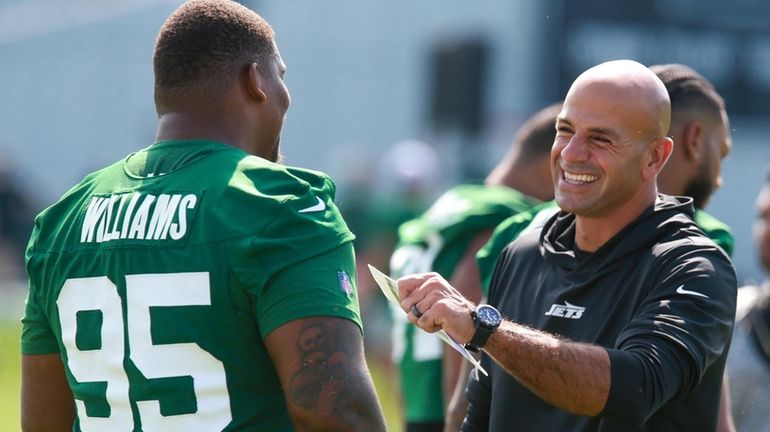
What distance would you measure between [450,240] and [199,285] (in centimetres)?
255

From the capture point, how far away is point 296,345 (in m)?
3.04

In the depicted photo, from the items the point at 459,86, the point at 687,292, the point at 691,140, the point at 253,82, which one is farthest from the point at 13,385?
the point at 687,292

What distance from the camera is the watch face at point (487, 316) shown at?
3180mm

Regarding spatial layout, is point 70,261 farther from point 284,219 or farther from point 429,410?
point 429,410

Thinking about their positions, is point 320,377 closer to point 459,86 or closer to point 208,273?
point 208,273

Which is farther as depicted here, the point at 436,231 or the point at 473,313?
the point at 436,231

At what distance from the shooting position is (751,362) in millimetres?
5262

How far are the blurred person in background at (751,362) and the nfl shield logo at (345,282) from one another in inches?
92.2

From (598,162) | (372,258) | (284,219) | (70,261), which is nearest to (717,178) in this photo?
(598,162)

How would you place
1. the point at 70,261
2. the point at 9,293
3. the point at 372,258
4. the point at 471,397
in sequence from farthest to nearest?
the point at 9,293 → the point at 372,258 → the point at 471,397 → the point at 70,261

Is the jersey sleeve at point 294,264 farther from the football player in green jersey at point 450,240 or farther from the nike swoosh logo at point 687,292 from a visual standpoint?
the football player in green jersey at point 450,240

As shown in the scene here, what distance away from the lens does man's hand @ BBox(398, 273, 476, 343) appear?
124 inches

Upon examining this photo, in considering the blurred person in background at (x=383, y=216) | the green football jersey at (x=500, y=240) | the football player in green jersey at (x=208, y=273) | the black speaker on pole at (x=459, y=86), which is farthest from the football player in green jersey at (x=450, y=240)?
the black speaker on pole at (x=459, y=86)

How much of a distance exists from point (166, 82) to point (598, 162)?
115 centimetres
